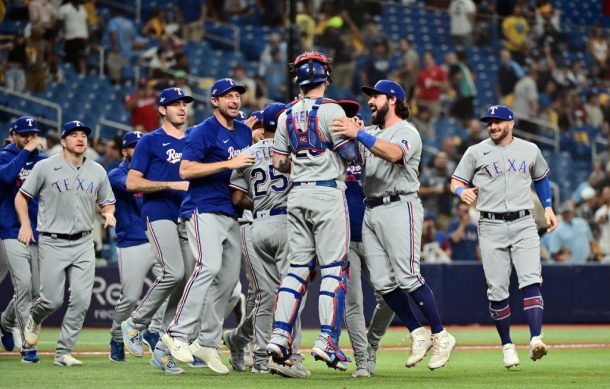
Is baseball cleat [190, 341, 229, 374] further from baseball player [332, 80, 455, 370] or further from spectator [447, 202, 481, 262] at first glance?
spectator [447, 202, 481, 262]

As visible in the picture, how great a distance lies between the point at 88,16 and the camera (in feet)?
66.4

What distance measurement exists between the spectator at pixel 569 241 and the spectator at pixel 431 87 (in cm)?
435

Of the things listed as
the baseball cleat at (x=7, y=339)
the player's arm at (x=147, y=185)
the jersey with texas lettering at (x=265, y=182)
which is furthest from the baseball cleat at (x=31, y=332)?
the jersey with texas lettering at (x=265, y=182)

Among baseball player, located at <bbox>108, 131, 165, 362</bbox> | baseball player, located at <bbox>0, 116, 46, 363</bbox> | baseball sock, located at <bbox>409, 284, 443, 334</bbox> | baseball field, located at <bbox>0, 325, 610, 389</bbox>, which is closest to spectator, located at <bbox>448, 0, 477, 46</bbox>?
baseball field, located at <bbox>0, 325, 610, 389</bbox>

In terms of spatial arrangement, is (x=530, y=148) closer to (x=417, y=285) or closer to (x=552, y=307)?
(x=417, y=285)

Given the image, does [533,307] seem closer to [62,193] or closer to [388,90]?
[388,90]

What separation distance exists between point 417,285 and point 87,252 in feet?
10.3

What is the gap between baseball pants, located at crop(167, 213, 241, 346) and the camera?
8336mm

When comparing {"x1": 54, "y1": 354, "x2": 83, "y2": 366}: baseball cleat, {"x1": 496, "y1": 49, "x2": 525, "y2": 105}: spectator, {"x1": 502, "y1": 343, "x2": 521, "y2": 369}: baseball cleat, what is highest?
{"x1": 496, "y1": 49, "x2": 525, "y2": 105}: spectator

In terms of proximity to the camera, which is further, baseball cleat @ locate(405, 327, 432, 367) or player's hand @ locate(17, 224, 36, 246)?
player's hand @ locate(17, 224, 36, 246)

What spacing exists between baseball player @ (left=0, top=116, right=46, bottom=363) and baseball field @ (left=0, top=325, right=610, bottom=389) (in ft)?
2.16

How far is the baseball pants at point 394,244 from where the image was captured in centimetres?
825

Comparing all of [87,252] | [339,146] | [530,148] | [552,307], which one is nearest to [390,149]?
[339,146]

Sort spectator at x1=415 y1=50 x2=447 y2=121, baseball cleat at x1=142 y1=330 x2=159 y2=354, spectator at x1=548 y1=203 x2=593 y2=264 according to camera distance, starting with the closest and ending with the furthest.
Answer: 1. baseball cleat at x1=142 y1=330 x2=159 y2=354
2. spectator at x1=548 y1=203 x2=593 y2=264
3. spectator at x1=415 y1=50 x2=447 y2=121
